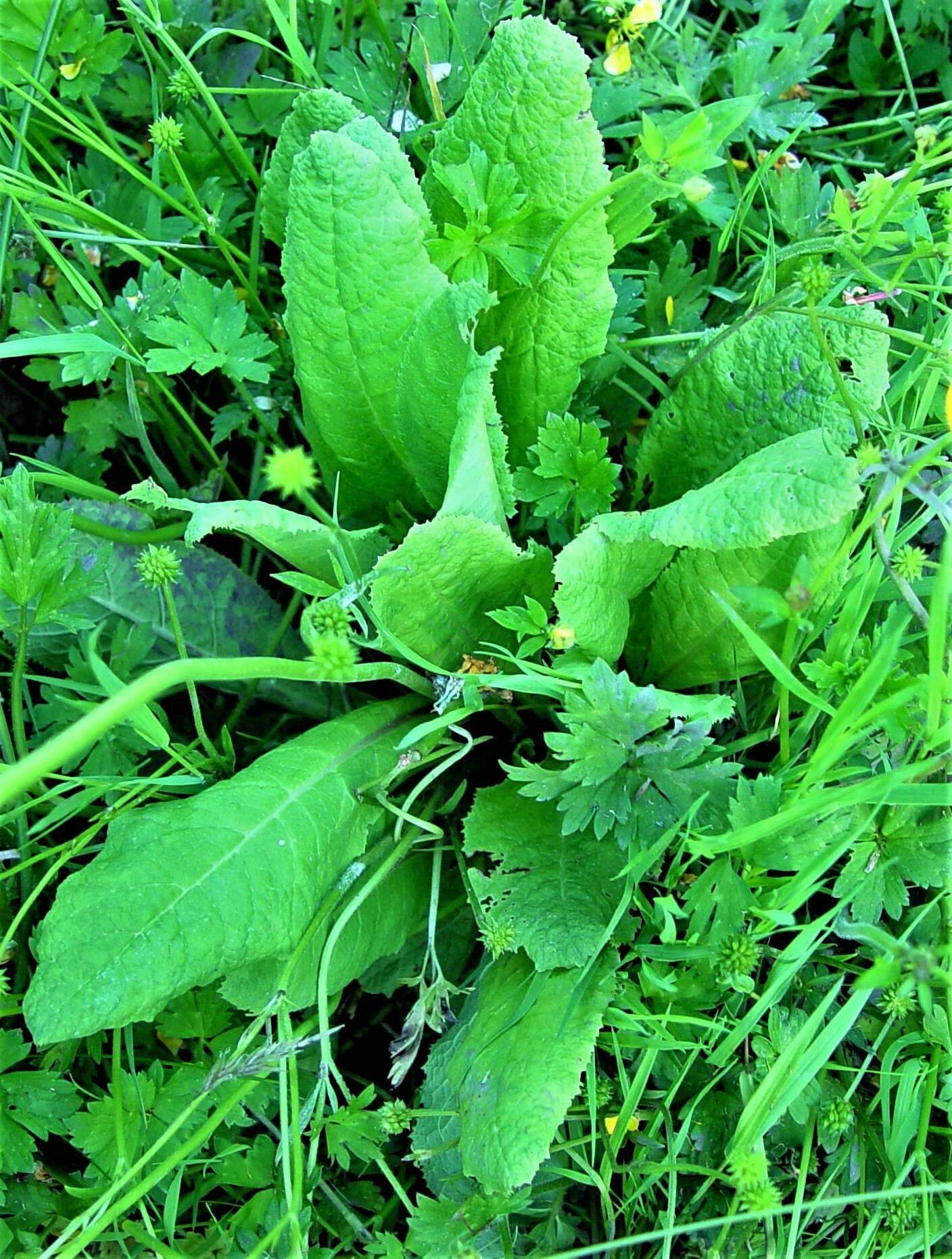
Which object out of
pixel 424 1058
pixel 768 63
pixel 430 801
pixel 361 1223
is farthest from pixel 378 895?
pixel 768 63

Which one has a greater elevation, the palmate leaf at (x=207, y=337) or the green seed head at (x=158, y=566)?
the palmate leaf at (x=207, y=337)

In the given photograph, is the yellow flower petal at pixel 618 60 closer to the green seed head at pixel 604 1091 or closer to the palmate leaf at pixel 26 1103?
the green seed head at pixel 604 1091

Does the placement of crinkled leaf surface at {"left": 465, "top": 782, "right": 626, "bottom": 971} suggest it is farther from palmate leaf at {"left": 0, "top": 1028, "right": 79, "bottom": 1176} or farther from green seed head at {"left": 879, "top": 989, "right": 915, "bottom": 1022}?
palmate leaf at {"left": 0, "top": 1028, "right": 79, "bottom": 1176}

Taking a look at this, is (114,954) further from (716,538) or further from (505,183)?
(505,183)

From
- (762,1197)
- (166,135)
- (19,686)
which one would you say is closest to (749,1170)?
(762,1197)

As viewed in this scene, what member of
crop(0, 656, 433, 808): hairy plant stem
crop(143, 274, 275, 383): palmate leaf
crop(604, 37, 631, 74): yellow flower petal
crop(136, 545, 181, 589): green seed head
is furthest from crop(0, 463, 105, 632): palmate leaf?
crop(604, 37, 631, 74): yellow flower petal

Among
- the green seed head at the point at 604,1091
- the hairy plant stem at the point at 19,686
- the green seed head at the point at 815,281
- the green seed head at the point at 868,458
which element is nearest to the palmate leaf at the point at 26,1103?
the hairy plant stem at the point at 19,686
